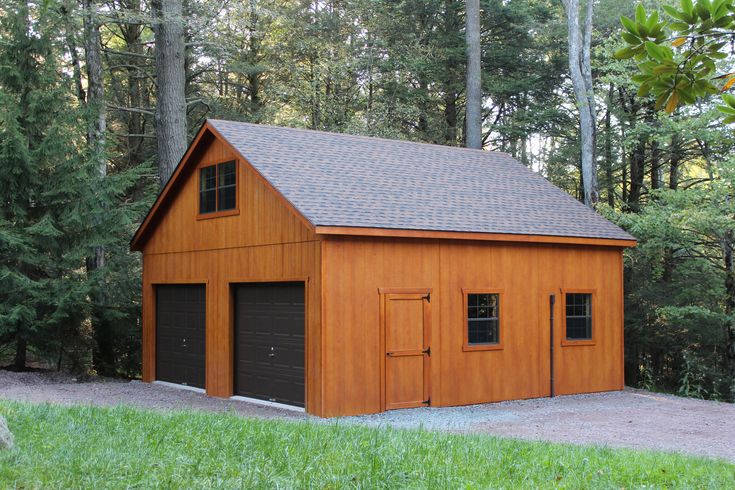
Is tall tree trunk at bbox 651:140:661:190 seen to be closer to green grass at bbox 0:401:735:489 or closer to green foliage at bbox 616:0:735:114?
green grass at bbox 0:401:735:489

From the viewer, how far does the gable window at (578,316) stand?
16.3 m

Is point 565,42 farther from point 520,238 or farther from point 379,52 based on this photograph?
point 520,238

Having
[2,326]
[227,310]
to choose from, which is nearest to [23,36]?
[2,326]

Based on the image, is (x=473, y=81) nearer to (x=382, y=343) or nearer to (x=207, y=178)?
(x=207, y=178)

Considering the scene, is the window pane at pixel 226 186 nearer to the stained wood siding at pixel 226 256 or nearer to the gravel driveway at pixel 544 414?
the stained wood siding at pixel 226 256

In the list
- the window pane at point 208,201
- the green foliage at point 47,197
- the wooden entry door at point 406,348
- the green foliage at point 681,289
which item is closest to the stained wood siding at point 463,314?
the wooden entry door at point 406,348

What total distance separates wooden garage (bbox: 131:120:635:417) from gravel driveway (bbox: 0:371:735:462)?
545mm

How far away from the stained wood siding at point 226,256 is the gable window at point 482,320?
3.14m

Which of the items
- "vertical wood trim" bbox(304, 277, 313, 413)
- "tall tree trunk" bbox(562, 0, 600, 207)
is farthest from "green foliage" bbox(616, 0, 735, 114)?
"tall tree trunk" bbox(562, 0, 600, 207)

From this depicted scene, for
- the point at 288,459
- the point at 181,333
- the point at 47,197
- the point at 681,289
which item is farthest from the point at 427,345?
the point at 681,289

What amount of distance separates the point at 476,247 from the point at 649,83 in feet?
37.9

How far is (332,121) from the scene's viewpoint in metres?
27.8

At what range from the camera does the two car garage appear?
13773 mm

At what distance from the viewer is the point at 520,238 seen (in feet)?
49.8
